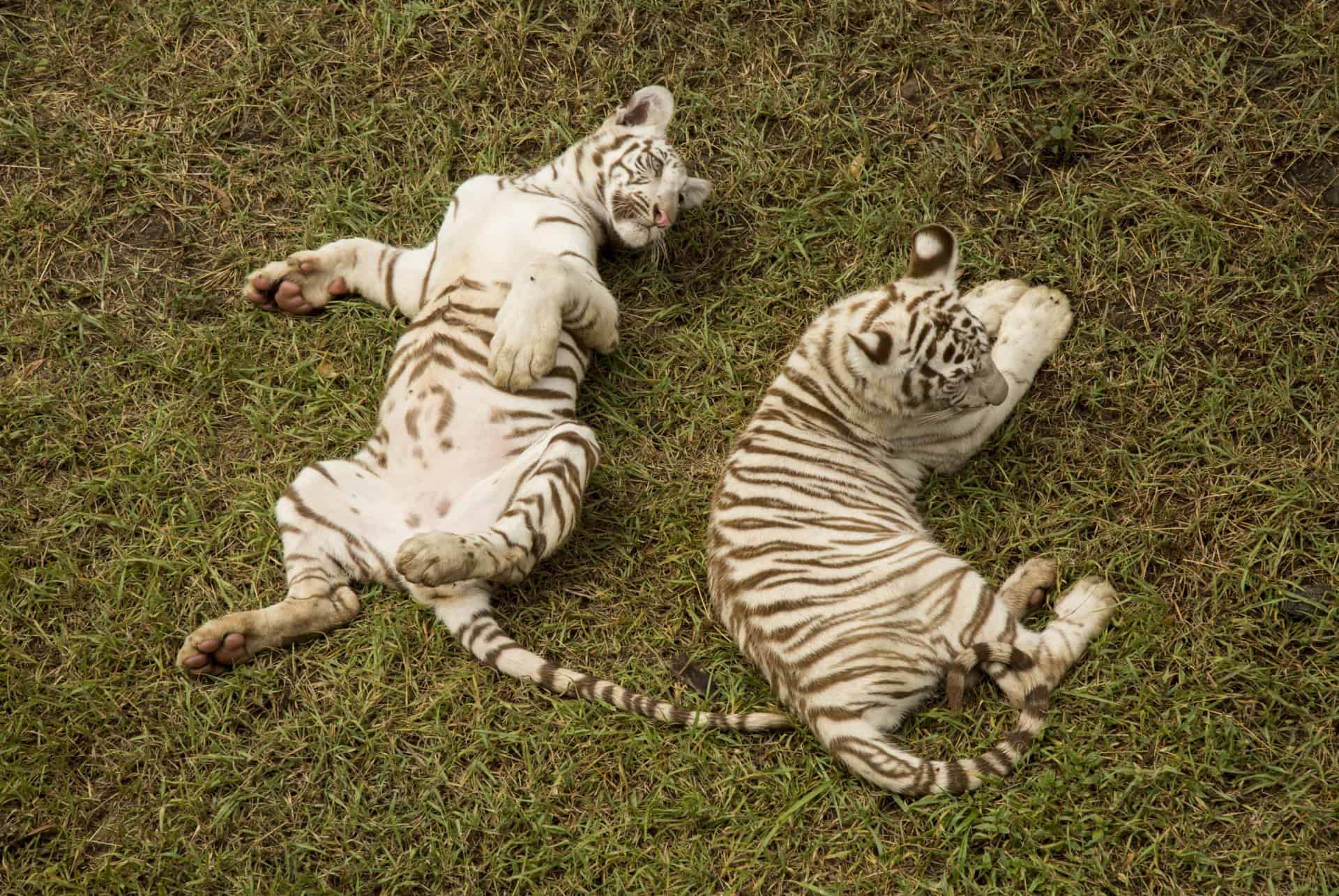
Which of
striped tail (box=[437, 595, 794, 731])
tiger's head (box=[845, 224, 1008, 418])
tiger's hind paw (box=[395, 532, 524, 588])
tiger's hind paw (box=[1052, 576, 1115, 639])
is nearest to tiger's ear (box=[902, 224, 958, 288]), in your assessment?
tiger's head (box=[845, 224, 1008, 418])

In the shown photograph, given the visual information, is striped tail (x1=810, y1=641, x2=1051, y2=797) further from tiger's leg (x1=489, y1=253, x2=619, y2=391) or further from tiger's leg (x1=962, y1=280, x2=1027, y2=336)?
tiger's leg (x1=489, y1=253, x2=619, y2=391)

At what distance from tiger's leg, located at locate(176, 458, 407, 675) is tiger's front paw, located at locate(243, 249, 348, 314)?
83 cm

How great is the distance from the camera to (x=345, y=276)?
4.64m

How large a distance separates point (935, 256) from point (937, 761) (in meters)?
1.69

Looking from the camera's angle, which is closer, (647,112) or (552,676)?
(552,676)

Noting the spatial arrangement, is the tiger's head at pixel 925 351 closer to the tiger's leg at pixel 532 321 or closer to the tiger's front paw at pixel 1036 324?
the tiger's front paw at pixel 1036 324

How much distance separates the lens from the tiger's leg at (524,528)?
3.72 metres

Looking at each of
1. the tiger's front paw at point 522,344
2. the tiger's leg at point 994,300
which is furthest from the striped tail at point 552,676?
the tiger's leg at point 994,300

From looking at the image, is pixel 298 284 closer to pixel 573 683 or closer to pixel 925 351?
pixel 573 683

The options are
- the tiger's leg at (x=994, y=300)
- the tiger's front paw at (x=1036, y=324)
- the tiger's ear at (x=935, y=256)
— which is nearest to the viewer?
the tiger's ear at (x=935, y=256)

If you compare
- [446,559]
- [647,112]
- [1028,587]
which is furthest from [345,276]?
[1028,587]

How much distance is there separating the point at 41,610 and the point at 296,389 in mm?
1200

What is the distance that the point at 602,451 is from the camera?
14.5 feet

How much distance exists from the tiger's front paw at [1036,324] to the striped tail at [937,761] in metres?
1.19
